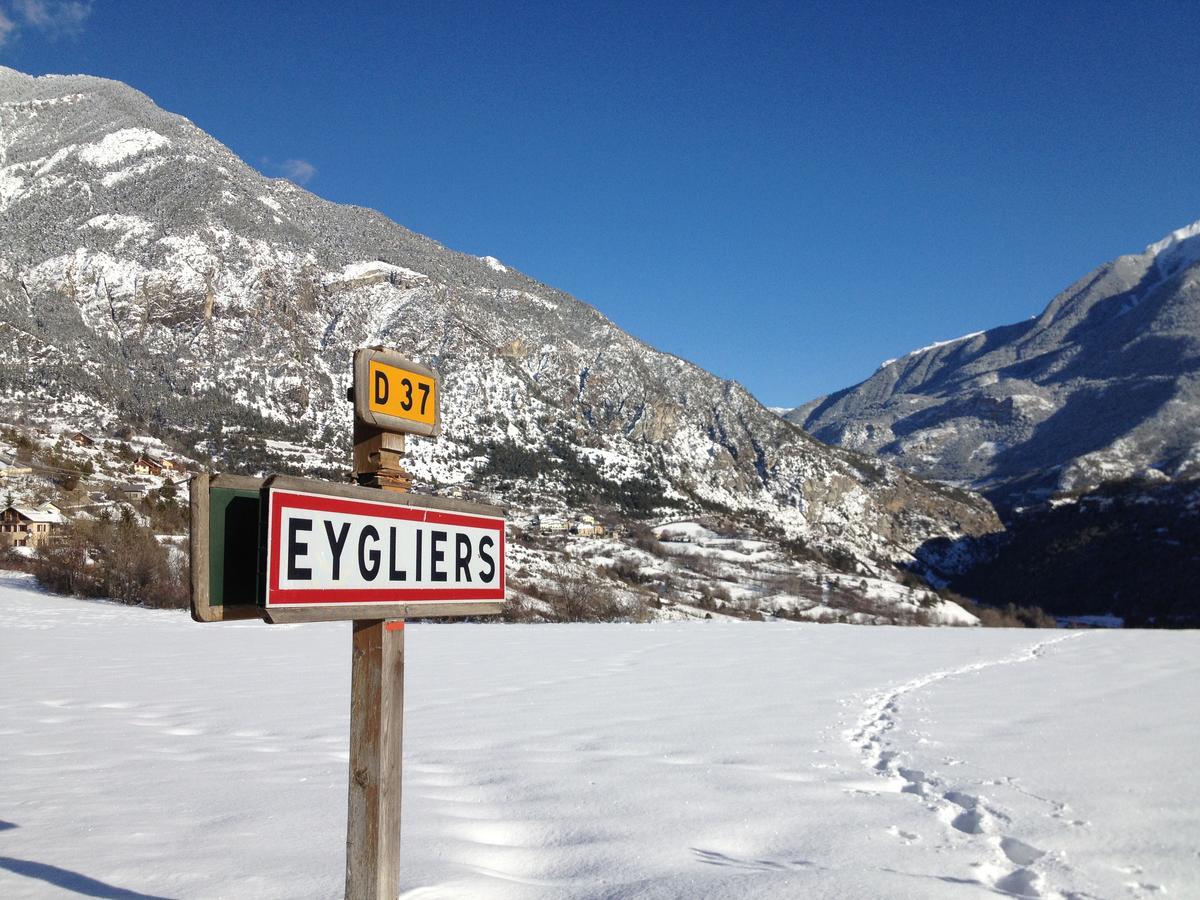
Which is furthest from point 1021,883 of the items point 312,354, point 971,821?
point 312,354

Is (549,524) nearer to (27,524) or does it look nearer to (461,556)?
(27,524)

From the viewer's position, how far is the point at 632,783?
18.3 feet

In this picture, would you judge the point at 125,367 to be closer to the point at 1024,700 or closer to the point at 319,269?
the point at 319,269

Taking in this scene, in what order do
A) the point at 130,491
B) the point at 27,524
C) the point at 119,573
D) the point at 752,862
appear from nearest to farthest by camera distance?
1. the point at 752,862
2. the point at 119,573
3. the point at 27,524
4. the point at 130,491

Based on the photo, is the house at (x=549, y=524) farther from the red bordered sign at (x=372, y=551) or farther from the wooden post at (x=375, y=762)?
the wooden post at (x=375, y=762)

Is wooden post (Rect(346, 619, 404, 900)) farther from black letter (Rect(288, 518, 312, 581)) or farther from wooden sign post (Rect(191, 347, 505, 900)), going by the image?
black letter (Rect(288, 518, 312, 581))

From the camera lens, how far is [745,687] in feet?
35.5

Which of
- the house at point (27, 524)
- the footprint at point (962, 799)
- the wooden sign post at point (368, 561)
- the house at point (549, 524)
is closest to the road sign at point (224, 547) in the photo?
the wooden sign post at point (368, 561)

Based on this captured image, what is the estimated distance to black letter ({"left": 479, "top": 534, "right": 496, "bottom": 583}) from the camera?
10.7 ft

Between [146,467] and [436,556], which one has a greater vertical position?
[146,467]

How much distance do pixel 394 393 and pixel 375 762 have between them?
1341 millimetres

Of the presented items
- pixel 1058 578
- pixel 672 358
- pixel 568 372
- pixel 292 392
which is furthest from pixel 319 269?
pixel 1058 578

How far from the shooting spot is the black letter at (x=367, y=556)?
8.90 ft

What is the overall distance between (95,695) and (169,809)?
22.1 ft
